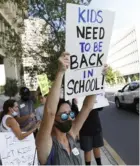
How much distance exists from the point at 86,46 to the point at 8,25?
23.9 metres

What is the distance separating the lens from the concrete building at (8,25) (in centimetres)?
1540

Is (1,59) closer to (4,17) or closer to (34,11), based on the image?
(4,17)

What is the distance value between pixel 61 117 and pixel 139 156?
17.9 ft

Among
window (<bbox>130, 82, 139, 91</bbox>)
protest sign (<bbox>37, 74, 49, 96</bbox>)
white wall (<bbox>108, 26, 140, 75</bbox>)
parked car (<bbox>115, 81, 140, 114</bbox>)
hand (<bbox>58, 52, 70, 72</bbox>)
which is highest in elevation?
white wall (<bbox>108, 26, 140, 75</bbox>)

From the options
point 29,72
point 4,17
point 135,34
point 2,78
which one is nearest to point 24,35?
point 29,72

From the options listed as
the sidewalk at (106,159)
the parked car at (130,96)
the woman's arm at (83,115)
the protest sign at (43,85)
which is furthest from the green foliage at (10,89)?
the woman's arm at (83,115)

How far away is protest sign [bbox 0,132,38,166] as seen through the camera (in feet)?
8.34

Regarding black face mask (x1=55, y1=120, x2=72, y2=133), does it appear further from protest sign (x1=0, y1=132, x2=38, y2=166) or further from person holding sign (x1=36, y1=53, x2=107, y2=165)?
protest sign (x1=0, y1=132, x2=38, y2=166)

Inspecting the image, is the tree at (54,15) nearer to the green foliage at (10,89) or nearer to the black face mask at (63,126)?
the black face mask at (63,126)

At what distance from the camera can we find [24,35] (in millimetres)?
16359

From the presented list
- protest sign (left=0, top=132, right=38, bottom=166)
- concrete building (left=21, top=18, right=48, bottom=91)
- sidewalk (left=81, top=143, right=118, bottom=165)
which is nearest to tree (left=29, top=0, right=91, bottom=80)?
concrete building (left=21, top=18, right=48, bottom=91)

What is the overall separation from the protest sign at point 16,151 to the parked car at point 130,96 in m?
13.7

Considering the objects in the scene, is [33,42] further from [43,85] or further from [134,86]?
[43,85]

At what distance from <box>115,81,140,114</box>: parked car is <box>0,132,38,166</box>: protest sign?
540 inches
